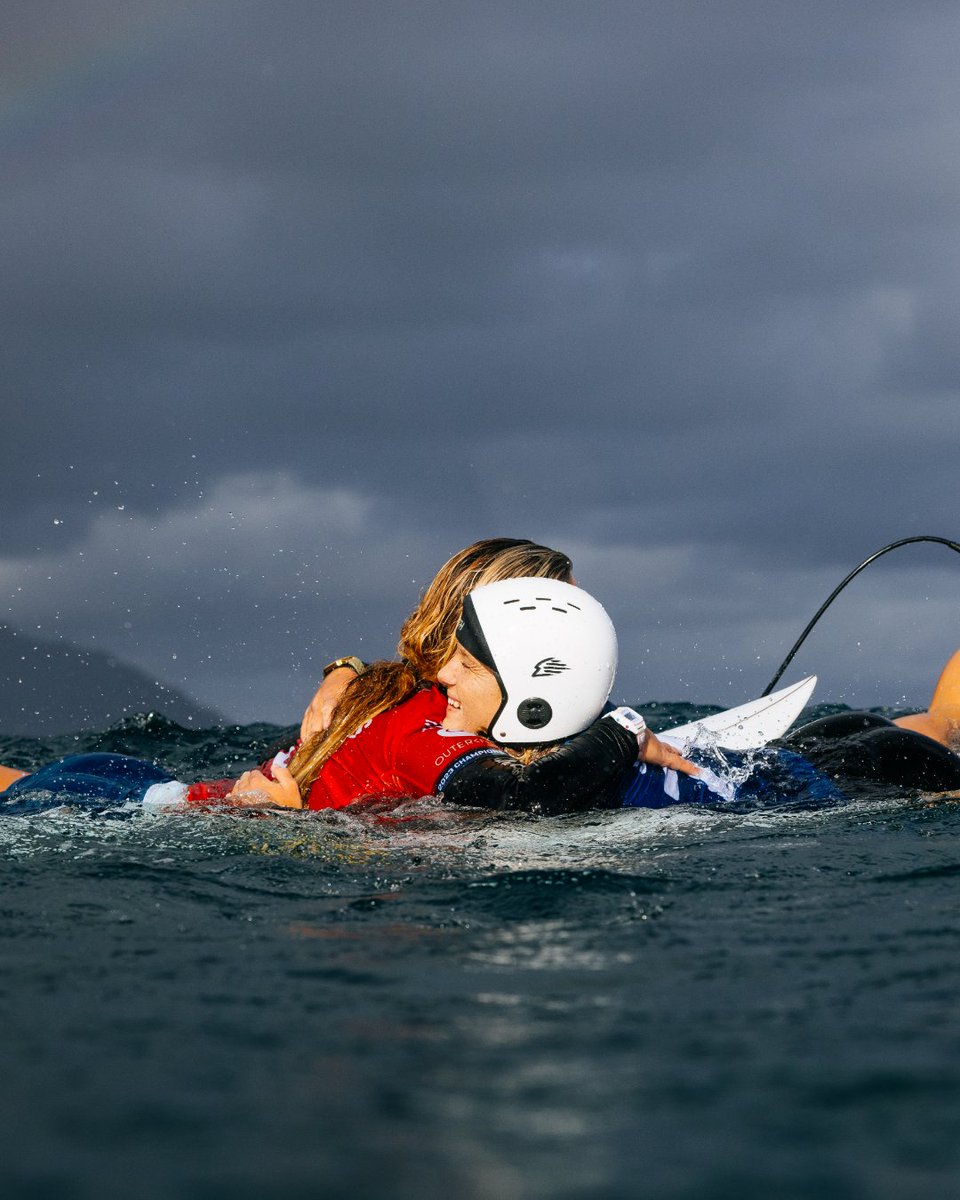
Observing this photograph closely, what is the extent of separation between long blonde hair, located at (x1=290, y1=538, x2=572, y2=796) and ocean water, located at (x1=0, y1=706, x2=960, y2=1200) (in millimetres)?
1133

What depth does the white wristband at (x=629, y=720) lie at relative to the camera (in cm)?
654

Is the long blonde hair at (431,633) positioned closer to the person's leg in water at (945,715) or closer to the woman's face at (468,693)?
the woman's face at (468,693)

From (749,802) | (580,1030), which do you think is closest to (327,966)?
(580,1030)

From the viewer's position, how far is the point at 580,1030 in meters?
3.20

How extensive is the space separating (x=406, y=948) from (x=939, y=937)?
174 cm

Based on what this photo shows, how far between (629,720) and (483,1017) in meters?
3.39

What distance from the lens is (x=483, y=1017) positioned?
3307mm

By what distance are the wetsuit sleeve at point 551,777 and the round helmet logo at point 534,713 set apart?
202 mm

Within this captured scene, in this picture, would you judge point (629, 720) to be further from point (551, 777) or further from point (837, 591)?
point (837, 591)

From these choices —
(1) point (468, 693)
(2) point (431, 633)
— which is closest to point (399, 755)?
(1) point (468, 693)

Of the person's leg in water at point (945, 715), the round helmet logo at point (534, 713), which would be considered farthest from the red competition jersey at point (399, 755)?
the person's leg in water at point (945, 715)

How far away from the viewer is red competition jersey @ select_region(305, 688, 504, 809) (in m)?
6.43

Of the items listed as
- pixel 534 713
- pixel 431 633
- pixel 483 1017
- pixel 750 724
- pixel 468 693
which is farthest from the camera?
pixel 750 724

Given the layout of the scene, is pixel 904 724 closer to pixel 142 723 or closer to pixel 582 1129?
pixel 582 1129
